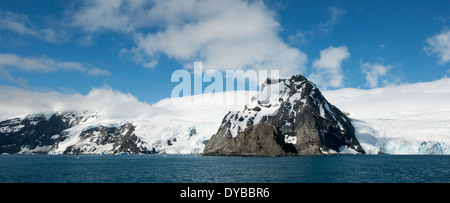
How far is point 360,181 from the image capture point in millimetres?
61844

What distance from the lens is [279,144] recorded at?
192 m
